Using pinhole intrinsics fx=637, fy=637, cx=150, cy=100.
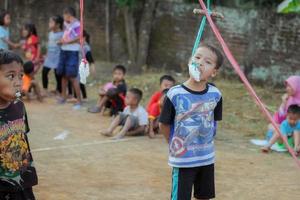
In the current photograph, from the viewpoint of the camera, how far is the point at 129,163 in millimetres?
6871

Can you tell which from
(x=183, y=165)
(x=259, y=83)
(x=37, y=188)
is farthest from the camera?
(x=259, y=83)

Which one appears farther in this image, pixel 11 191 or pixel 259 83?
pixel 259 83

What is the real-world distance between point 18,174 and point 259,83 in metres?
8.26

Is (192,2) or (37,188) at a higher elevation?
(192,2)

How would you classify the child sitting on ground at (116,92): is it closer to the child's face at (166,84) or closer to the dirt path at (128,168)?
the dirt path at (128,168)

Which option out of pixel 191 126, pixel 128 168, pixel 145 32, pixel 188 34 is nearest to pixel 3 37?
pixel 145 32

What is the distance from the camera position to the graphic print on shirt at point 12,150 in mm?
3820

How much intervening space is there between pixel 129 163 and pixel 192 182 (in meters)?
2.35

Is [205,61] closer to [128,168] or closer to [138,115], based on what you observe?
[128,168]

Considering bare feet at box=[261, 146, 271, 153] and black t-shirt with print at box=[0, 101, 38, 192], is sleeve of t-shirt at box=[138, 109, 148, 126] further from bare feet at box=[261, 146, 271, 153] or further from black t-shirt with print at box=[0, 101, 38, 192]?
black t-shirt with print at box=[0, 101, 38, 192]

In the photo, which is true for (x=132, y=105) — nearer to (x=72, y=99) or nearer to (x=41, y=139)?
(x=41, y=139)

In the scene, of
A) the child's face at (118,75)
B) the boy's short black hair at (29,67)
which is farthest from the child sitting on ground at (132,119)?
the boy's short black hair at (29,67)

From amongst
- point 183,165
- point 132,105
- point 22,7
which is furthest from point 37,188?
point 22,7

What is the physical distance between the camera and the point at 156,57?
13195 mm
